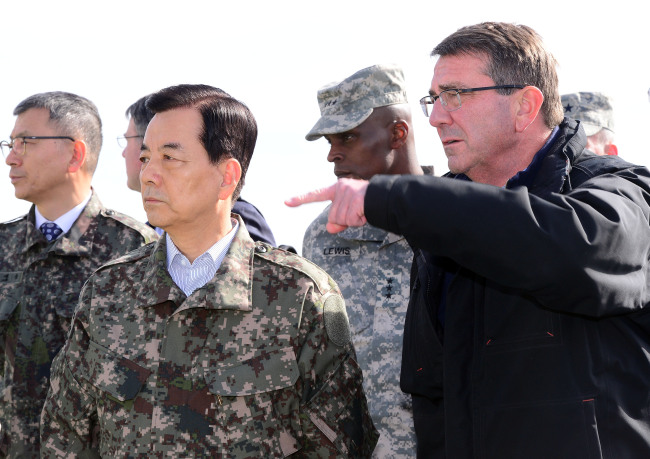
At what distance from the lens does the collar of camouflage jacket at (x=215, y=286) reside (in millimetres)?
3184

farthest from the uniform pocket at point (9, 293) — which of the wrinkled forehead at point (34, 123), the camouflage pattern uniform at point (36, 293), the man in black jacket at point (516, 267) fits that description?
the man in black jacket at point (516, 267)

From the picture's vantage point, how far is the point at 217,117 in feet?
11.8

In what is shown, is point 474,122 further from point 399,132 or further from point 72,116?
point 72,116

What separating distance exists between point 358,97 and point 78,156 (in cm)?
203

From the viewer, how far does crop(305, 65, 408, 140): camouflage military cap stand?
4.85 metres

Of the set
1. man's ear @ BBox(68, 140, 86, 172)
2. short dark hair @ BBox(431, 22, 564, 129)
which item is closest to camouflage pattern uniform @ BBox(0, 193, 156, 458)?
man's ear @ BBox(68, 140, 86, 172)

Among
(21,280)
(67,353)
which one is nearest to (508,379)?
(67,353)

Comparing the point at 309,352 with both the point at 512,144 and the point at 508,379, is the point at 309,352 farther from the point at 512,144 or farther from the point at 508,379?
the point at 512,144

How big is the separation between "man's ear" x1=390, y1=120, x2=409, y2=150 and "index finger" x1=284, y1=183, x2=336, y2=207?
8.93 feet

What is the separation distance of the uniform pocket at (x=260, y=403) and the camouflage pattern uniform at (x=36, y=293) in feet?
6.21

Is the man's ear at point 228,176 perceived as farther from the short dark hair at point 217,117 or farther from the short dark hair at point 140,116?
the short dark hair at point 140,116

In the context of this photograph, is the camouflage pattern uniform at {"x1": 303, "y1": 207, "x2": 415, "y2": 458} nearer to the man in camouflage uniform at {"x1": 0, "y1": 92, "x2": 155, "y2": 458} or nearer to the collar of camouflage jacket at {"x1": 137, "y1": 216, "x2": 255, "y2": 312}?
the collar of camouflage jacket at {"x1": 137, "y1": 216, "x2": 255, "y2": 312}

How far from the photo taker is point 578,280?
2.10 meters

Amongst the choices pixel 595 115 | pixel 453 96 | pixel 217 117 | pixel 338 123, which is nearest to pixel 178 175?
pixel 217 117
